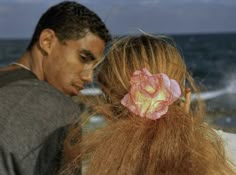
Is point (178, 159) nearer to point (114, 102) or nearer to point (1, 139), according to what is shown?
point (114, 102)

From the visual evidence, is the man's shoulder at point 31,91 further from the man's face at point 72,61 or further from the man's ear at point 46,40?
the man's ear at point 46,40

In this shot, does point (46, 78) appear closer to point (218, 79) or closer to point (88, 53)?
point (88, 53)

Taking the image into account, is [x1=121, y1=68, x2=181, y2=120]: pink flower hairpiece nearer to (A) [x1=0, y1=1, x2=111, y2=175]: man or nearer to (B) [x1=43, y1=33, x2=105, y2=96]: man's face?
(A) [x1=0, y1=1, x2=111, y2=175]: man

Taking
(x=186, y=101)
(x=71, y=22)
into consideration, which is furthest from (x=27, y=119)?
(x=71, y=22)

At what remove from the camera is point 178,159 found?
2008mm

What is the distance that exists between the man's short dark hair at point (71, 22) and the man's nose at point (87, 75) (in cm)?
16

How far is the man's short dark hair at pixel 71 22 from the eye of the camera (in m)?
2.84

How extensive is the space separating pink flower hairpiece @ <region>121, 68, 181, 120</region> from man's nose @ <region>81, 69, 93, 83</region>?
1.41 ft

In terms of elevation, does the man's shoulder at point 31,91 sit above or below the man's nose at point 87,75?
above

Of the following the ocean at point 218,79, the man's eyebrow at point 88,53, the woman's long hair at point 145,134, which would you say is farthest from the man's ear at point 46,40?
the ocean at point 218,79

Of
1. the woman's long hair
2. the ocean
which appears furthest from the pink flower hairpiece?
the ocean

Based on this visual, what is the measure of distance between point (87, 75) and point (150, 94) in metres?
0.62

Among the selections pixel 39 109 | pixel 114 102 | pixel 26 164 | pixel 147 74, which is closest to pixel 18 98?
pixel 39 109

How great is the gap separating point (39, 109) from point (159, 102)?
48cm
